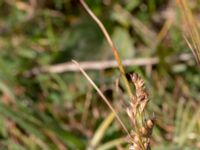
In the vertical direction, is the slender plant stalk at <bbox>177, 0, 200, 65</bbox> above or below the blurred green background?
below

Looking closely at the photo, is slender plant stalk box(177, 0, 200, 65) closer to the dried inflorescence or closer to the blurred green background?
the dried inflorescence

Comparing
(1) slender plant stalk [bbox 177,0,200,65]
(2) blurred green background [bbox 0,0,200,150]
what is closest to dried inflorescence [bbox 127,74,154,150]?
(1) slender plant stalk [bbox 177,0,200,65]

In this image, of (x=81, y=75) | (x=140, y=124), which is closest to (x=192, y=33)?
(x=140, y=124)

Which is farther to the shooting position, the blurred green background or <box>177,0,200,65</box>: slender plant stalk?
the blurred green background

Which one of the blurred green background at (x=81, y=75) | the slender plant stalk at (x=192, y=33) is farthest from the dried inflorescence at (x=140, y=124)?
the blurred green background at (x=81, y=75)

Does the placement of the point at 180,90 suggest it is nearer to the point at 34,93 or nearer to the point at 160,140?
the point at 160,140

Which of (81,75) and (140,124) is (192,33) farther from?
(81,75)

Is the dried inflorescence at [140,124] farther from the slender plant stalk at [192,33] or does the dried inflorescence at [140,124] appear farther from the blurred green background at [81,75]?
the blurred green background at [81,75]
